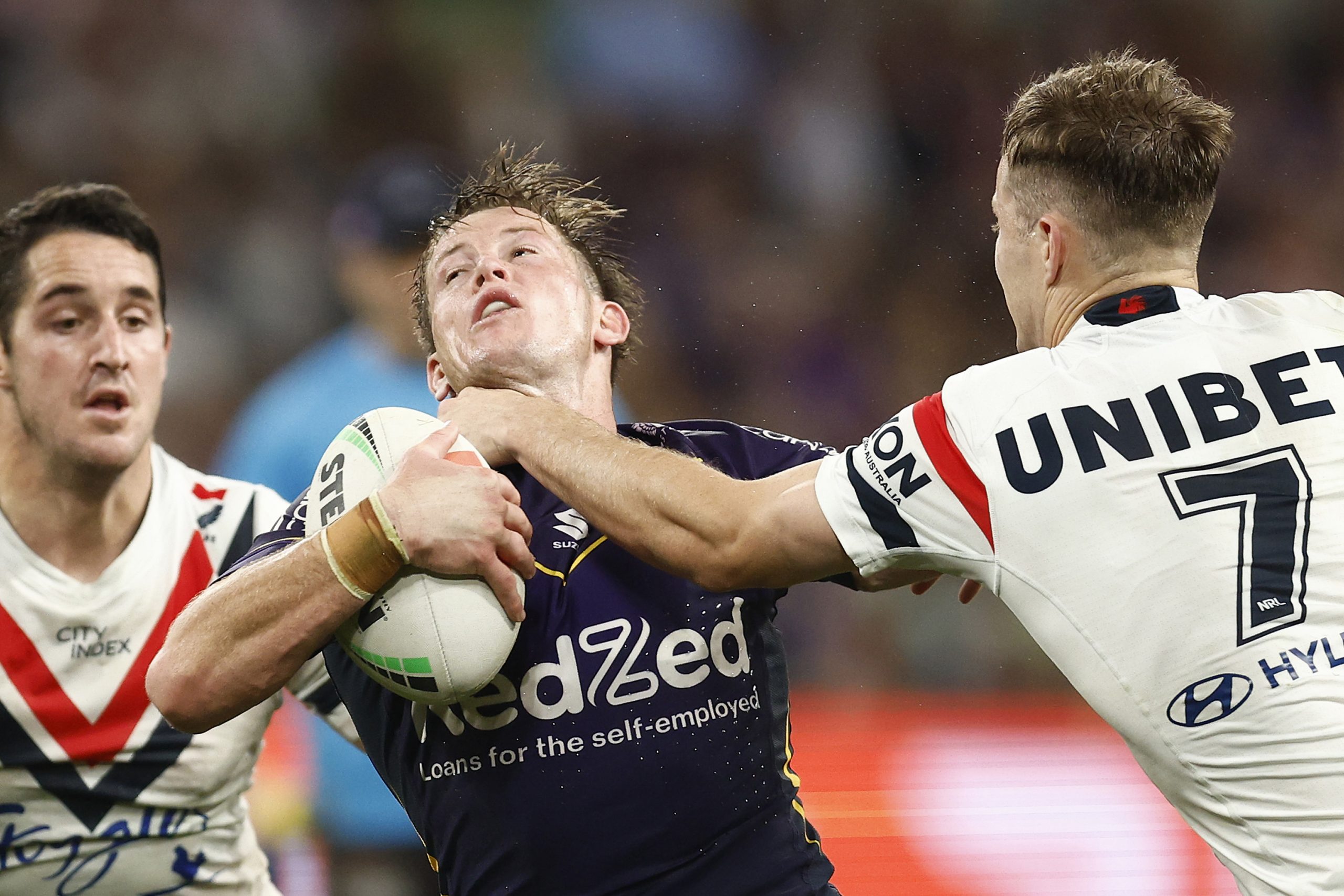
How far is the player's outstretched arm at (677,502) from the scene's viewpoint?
2424mm

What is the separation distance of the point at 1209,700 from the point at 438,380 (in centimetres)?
174

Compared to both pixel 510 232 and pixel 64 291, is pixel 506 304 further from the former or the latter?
pixel 64 291

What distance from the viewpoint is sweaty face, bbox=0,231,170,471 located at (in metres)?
3.45

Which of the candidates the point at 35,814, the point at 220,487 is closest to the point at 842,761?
the point at 220,487

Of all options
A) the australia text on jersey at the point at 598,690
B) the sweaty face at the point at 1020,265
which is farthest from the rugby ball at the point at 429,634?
the sweaty face at the point at 1020,265

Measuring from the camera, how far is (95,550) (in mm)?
3496

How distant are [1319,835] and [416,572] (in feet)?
5.05

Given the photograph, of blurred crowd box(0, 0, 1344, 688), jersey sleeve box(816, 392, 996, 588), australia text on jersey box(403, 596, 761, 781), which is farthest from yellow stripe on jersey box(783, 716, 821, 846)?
blurred crowd box(0, 0, 1344, 688)

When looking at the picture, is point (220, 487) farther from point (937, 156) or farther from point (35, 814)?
point (937, 156)

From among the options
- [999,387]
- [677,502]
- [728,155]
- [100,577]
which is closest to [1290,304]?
[999,387]

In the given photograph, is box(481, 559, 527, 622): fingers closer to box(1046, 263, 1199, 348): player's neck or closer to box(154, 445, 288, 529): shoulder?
box(1046, 263, 1199, 348): player's neck

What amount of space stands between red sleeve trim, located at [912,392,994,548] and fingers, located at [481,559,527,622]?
746 mm

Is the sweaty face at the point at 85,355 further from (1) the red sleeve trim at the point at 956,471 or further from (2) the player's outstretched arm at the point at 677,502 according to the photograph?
(1) the red sleeve trim at the point at 956,471

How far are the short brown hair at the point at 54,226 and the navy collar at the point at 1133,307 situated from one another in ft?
8.30
